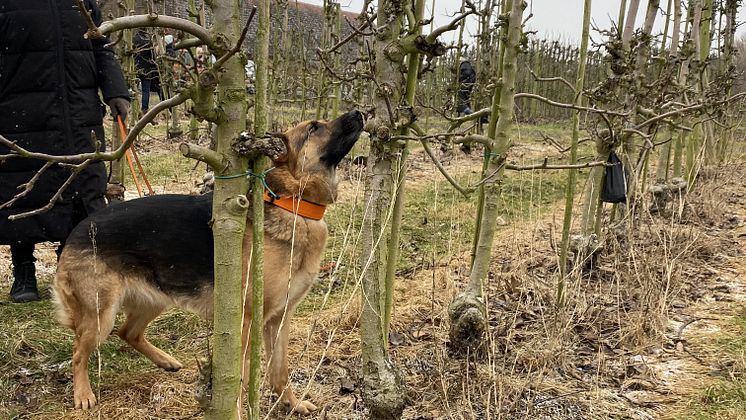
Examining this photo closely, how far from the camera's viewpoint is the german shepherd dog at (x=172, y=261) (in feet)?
10.9

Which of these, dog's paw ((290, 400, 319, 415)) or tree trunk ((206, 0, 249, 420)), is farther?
dog's paw ((290, 400, 319, 415))

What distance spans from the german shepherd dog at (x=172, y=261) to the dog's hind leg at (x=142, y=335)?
15 cm

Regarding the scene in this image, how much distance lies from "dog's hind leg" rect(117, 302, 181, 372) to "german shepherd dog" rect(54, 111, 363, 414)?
0.51ft

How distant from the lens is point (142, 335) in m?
3.86

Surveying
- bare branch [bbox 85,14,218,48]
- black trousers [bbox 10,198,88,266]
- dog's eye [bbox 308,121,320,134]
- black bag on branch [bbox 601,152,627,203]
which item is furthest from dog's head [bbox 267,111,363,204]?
black bag on branch [bbox 601,152,627,203]

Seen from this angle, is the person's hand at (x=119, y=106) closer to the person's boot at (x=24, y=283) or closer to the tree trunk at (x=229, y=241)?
the person's boot at (x=24, y=283)

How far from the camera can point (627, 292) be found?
4.55 metres

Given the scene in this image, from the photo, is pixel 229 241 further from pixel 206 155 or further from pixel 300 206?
pixel 300 206

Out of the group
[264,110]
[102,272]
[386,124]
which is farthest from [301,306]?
[264,110]

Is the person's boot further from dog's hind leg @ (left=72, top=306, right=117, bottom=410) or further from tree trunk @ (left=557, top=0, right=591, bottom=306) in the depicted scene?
tree trunk @ (left=557, top=0, right=591, bottom=306)

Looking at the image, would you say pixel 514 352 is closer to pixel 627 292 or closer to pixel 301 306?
pixel 627 292

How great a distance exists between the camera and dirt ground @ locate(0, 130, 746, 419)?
10.5ft

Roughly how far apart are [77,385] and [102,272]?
26.7 inches

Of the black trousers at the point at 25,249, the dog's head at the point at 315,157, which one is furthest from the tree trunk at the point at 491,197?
the black trousers at the point at 25,249
